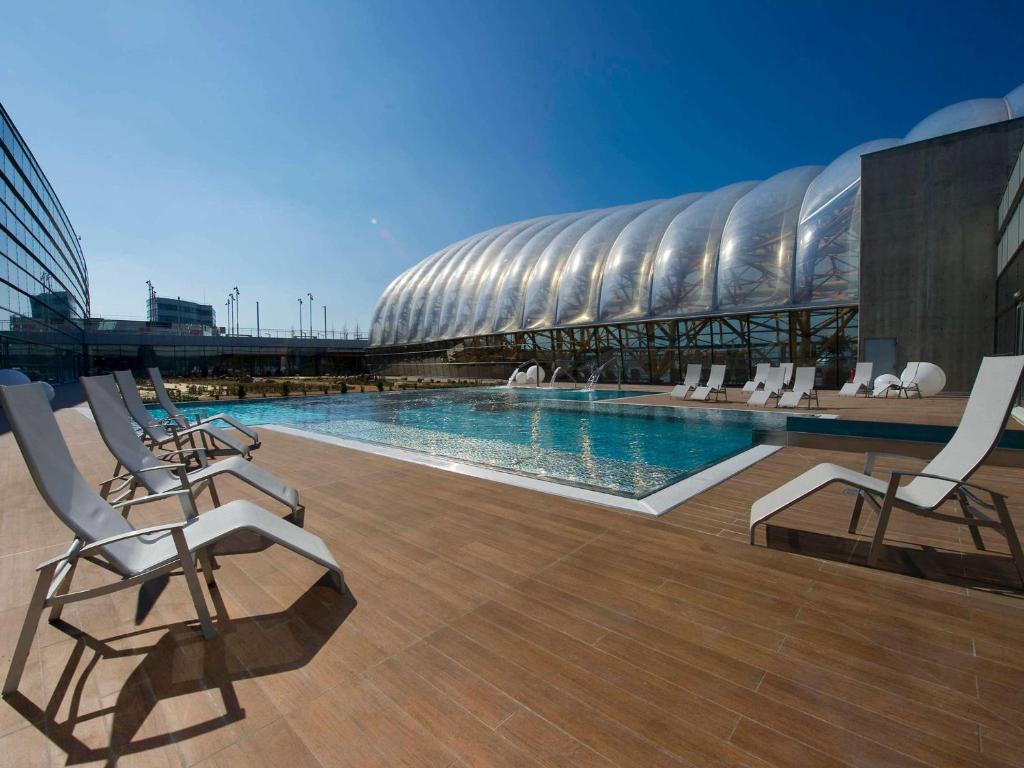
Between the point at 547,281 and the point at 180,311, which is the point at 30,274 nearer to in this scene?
the point at 547,281

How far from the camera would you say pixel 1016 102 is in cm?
1691

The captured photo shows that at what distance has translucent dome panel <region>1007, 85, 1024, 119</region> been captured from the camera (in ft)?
54.1

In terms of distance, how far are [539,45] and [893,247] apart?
1462 centimetres

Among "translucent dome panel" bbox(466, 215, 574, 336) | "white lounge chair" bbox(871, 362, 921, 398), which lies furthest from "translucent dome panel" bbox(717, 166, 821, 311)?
"translucent dome panel" bbox(466, 215, 574, 336)

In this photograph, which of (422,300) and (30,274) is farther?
(422,300)

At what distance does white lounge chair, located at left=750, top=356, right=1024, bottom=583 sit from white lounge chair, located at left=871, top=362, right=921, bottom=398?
1388 cm

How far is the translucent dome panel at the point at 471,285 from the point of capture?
34531mm

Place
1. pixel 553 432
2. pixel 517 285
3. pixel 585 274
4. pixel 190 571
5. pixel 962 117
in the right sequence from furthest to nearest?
pixel 517 285 → pixel 585 274 → pixel 962 117 → pixel 553 432 → pixel 190 571

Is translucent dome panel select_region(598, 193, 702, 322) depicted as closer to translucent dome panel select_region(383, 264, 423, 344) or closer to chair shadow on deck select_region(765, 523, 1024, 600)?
chair shadow on deck select_region(765, 523, 1024, 600)

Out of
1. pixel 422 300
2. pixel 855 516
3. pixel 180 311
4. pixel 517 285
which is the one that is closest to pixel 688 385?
pixel 855 516

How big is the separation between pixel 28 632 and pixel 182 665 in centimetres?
61

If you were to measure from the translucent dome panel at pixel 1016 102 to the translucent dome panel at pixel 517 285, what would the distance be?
21831 mm

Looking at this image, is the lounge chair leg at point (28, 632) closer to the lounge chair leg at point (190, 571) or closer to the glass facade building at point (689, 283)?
the lounge chair leg at point (190, 571)

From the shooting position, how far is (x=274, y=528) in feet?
8.91
